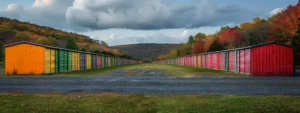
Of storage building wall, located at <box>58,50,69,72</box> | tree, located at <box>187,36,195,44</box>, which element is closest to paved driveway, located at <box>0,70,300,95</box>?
storage building wall, located at <box>58,50,69,72</box>

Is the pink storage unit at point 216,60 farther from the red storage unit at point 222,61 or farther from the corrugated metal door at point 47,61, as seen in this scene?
the corrugated metal door at point 47,61

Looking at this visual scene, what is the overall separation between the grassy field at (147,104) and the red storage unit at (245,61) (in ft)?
63.1

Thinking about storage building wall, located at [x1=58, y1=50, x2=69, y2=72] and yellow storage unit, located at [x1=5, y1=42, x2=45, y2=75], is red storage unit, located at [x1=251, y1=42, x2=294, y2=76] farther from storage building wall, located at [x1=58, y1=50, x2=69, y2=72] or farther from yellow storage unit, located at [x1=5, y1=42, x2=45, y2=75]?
yellow storage unit, located at [x1=5, y1=42, x2=45, y2=75]

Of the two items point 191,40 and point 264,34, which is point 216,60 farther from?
point 191,40

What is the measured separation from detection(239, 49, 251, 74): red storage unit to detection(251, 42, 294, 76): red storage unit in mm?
763

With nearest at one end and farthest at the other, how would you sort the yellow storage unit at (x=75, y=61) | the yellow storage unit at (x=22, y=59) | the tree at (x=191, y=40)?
the yellow storage unit at (x=22, y=59)
the yellow storage unit at (x=75, y=61)
the tree at (x=191, y=40)

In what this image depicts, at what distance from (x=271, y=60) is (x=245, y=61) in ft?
8.67

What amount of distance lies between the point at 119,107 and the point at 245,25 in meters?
100

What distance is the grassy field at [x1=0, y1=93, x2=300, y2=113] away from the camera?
10.2m

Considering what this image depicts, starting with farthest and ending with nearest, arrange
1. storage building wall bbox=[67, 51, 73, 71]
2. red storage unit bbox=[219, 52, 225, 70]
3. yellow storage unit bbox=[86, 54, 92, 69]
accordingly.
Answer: yellow storage unit bbox=[86, 54, 92, 69], red storage unit bbox=[219, 52, 225, 70], storage building wall bbox=[67, 51, 73, 71]

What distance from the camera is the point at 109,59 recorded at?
74375 mm

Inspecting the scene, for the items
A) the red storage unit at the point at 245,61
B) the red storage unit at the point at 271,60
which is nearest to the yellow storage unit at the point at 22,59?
the red storage unit at the point at 245,61

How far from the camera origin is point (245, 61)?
104 feet

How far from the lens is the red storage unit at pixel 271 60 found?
2994 centimetres
